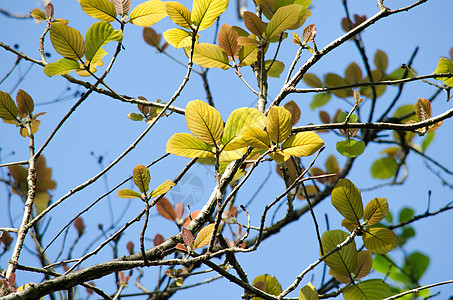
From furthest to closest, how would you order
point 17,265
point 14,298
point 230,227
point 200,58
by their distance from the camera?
point 230,227 < point 200,58 < point 17,265 < point 14,298

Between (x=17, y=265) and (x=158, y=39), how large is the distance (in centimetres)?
115

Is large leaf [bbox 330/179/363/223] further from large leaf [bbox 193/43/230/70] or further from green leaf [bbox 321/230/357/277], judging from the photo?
large leaf [bbox 193/43/230/70]

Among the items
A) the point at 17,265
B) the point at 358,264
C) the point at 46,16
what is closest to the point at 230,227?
the point at 358,264

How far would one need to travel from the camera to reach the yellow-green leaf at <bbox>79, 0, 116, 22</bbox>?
0.78 m

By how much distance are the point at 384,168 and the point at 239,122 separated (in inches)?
65.9

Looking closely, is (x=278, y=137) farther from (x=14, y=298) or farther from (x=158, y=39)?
(x=158, y=39)

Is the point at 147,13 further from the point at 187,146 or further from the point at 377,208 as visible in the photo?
the point at 377,208

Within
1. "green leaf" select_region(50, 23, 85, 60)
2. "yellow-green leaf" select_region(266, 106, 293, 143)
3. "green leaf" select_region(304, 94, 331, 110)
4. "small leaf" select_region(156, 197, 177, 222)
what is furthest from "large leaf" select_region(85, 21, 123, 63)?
"green leaf" select_region(304, 94, 331, 110)

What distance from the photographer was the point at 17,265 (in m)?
0.78

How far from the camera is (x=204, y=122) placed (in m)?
0.67

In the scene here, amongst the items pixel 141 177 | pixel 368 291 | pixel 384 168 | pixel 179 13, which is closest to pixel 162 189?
pixel 141 177

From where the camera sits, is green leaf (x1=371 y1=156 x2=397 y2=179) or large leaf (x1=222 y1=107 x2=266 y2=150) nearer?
large leaf (x1=222 y1=107 x2=266 y2=150)

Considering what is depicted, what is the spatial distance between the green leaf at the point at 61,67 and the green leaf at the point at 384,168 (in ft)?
5.90

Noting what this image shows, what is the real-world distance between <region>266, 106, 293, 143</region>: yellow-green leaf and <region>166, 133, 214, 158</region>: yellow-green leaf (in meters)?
0.12
